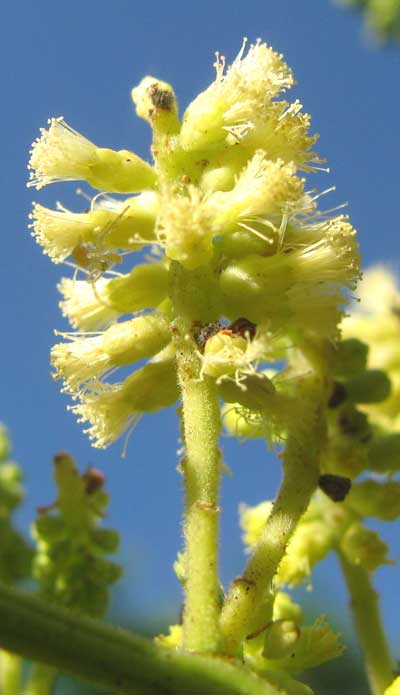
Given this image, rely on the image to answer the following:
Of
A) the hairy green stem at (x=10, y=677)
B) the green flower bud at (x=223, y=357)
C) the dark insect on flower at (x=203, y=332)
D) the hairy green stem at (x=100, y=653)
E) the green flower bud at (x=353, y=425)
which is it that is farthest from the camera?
the green flower bud at (x=353, y=425)

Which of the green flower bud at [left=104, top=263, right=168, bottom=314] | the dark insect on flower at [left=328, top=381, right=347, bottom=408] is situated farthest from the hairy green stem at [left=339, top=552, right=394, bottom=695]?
the green flower bud at [left=104, top=263, right=168, bottom=314]

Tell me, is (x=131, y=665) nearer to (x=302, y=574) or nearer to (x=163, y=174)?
(x=163, y=174)

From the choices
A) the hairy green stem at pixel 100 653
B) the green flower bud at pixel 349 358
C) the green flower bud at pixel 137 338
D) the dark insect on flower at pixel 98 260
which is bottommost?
the hairy green stem at pixel 100 653

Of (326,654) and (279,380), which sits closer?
(326,654)

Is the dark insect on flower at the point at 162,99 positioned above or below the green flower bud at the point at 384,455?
above

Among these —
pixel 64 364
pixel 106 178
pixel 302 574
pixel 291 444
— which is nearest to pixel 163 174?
pixel 106 178

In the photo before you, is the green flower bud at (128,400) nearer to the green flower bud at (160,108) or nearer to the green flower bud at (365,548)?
the green flower bud at (160,108)

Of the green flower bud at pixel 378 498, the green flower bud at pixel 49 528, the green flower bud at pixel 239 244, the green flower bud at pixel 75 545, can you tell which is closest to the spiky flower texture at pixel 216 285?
the green flower bud at pixel 239 244
